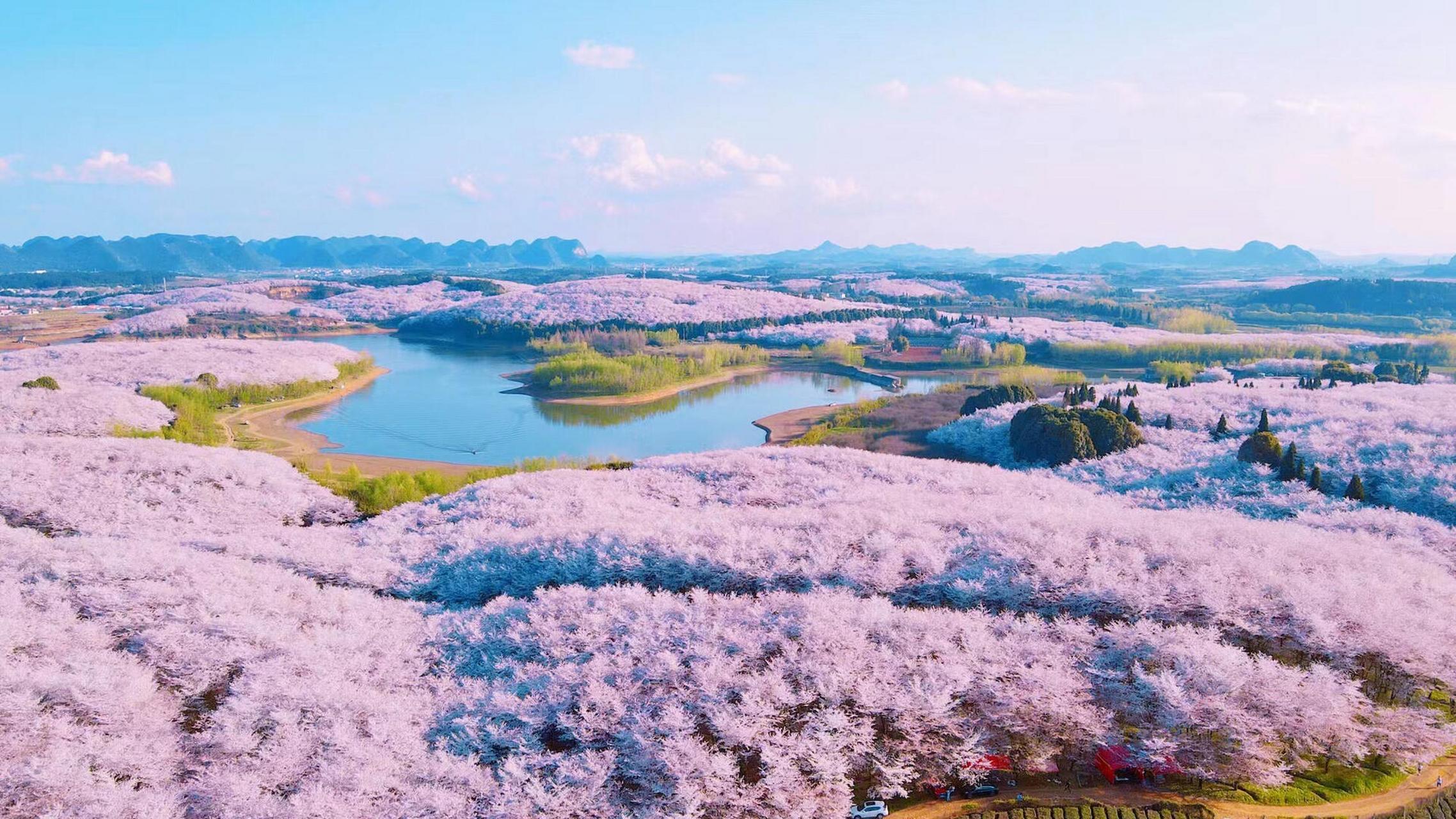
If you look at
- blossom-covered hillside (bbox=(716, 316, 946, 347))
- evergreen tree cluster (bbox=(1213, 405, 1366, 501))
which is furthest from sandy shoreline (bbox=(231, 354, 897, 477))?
blossom-covered hillside (bbox=(716, 316, 946, 347))

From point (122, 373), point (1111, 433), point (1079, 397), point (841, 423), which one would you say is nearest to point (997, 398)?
point (1079, 397)

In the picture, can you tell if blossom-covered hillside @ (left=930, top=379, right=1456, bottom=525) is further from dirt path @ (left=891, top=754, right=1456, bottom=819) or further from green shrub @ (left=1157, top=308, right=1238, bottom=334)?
green shrub @ (left=1157, top=308, right=1238, bottom=334)


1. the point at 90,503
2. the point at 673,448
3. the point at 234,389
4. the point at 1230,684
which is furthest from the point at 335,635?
the point at 234,389

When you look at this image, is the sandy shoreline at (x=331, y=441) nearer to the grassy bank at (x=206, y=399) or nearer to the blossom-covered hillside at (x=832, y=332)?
the grassy bank at (x=206, y=399)

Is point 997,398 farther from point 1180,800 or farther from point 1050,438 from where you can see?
point 1180,800

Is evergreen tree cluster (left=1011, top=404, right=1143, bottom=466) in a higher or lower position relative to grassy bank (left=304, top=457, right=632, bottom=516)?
higher

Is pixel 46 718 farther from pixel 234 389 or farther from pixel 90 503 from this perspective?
pixel 234 389
